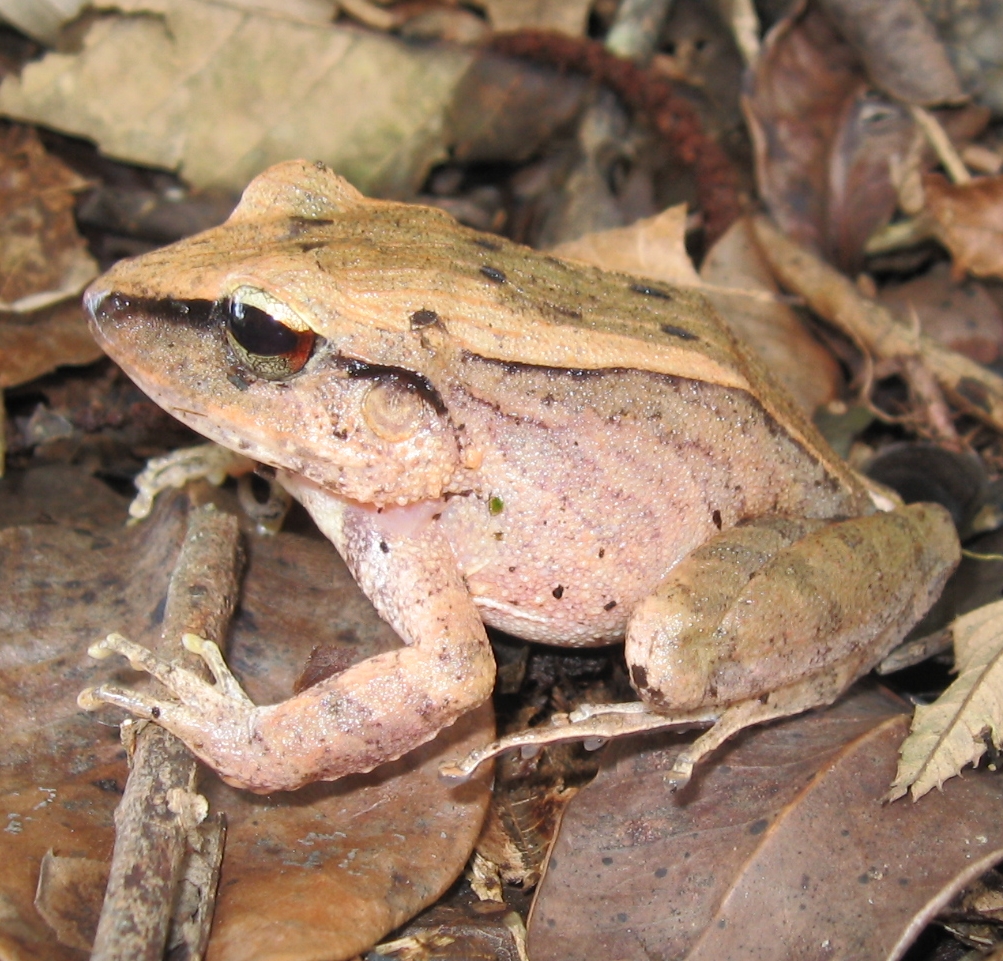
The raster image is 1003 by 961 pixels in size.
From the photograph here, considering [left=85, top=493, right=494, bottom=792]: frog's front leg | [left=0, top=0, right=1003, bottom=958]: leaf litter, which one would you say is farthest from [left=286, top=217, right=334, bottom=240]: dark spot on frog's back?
[left=0, top=0, right=1003, bottom=958]: leaf litter

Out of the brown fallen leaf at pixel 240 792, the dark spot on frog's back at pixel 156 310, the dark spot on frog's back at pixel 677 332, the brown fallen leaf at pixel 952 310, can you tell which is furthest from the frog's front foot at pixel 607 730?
the brown fallen leaf at pixel 952 310

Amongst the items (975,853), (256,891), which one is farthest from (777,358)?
(256,891)

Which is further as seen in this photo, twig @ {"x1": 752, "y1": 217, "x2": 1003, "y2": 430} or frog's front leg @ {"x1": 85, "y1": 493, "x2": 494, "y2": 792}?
twig @ {"x1": 752, "y1": 217, "x2": 1003, "y2": 430}

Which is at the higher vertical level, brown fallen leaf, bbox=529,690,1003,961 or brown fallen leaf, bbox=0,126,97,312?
brown fallen leaf, bbox=0,126,97,312

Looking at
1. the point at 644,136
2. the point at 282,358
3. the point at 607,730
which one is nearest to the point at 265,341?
the point at 282,358

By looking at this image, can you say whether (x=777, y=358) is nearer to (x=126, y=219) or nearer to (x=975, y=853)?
(x=975, y=853)

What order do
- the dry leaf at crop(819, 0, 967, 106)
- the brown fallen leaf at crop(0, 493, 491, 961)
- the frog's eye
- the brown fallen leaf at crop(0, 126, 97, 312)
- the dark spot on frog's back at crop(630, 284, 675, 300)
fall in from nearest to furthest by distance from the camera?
the brown fallen leaf at crop(0, 493, 491, 961), the frog's eye, the dark spot on frog's back at crop(630, 284, 675, 300), the brown fallen leaf at crop(0, 126, 97, 312), the dry leaf at crop(819, 0, 967, 106)

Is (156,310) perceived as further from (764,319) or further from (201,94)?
(764,319)

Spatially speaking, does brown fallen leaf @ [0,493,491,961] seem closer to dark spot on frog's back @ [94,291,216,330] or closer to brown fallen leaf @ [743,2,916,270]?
dark spot on frog's back @ [94,291,216,330]
